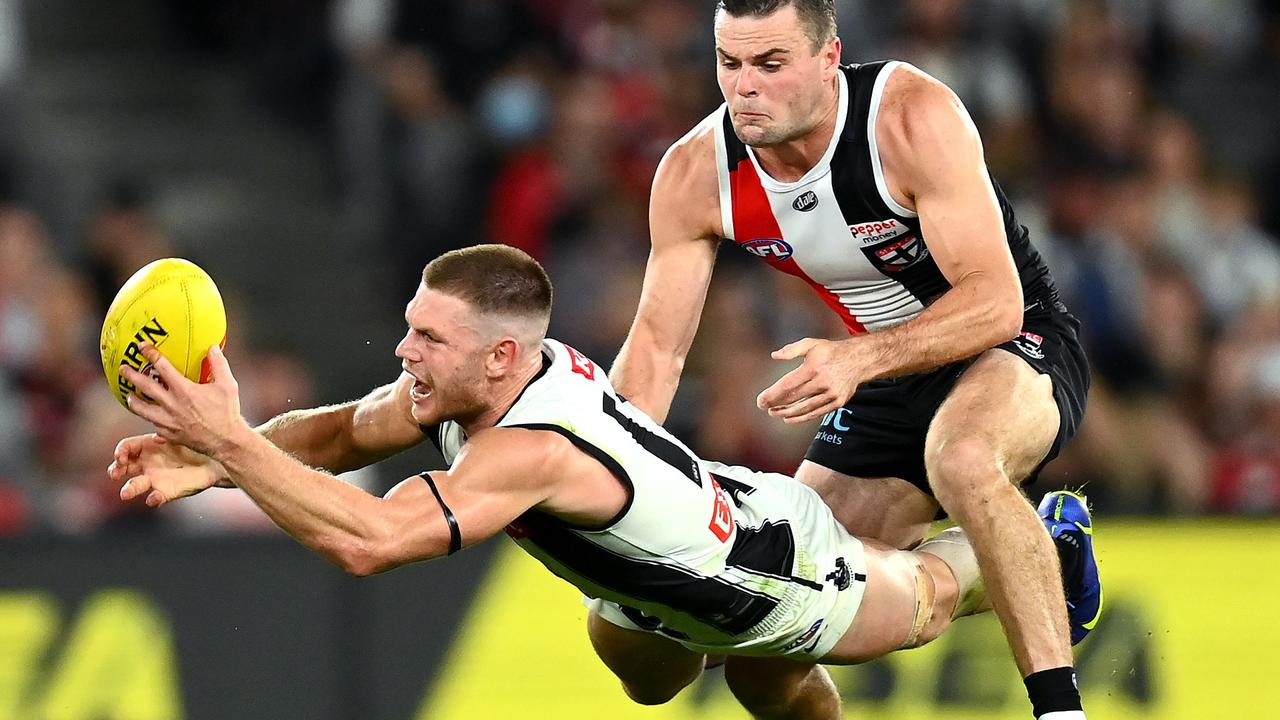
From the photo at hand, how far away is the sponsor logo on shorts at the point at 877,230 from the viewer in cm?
575

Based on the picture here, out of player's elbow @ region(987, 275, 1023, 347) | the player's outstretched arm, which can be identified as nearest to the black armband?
the player's outstretched arm

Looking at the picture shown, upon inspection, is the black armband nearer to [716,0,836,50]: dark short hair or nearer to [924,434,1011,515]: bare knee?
[924,434,1011,515]: bare knee

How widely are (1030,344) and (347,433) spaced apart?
2.19 metres

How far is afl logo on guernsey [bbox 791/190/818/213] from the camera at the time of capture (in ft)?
19.1

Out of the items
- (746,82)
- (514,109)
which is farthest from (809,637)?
(514,109)

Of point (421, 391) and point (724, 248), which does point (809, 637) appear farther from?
point (724, 248)

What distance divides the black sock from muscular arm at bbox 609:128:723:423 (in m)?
1.52

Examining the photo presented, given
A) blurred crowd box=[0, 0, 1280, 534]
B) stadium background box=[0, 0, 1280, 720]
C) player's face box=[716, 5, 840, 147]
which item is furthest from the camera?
blurred crowd box=[0, 0, 1280, 534]

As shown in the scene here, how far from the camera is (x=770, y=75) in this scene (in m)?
5.61

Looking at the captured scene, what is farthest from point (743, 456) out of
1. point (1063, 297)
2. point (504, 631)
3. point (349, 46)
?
point (349, 46)

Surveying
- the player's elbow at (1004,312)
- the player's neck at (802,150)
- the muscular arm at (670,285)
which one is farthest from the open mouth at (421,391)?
the player's elbow at (1004,312)

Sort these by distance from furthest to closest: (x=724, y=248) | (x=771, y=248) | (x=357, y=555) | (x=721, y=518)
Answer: (x=724, y=248)
(x=771, y=248)
(x=721, y=518)
(x=357, y=555)

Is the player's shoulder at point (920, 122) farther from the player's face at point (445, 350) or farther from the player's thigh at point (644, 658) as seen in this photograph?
the player's thigh at point (644, 658)

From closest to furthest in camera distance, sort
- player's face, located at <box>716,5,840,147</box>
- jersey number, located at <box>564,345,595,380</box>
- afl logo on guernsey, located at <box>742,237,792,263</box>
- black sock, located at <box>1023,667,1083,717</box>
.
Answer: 1. jersey number, located at <box>564,345,595,380</box>
2. black sock, located at <box>1023,667,1083,717</box>
3. player's face, located at <box>716,5,840,147</box>
4. afl logo on guernsey, located at <box>742,237,792,263</box>
